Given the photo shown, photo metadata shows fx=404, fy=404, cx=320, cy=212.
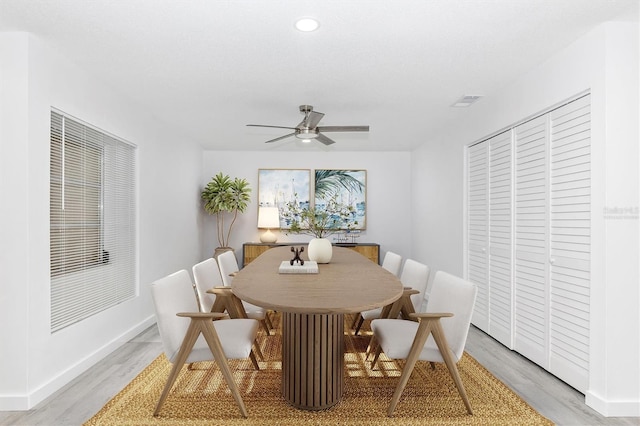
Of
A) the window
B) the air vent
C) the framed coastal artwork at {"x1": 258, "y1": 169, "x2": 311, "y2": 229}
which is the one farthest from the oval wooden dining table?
the framed coastal artwork at {"x1": 258, "y1": 169, "x2": 311, "y2": 229}

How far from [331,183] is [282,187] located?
0.90 metres

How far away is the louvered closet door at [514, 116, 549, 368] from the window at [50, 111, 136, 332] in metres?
3.77

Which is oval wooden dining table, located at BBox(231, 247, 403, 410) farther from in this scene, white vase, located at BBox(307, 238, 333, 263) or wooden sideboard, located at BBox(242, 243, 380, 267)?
wooden sideboard, located at BBox(242, 243, 380, 267)

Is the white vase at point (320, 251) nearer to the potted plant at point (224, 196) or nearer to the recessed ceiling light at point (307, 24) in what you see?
the recessed ceiling light at point (307, 24)

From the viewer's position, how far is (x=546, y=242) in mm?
3242

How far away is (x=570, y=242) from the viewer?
296 centimetres

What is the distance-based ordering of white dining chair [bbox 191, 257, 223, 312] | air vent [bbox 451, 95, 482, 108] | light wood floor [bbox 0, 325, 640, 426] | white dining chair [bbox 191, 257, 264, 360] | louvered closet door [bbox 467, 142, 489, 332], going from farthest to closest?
louvered closet door [bbox 467, 142, 489, 332] < air vent [bbox 451, 95, 482, 108] < white dining chair [bbox 191, 257, 223, 312] < white dining chair [bbox 191, 257, 264, 360] < light wood floor [bbox 0, 325, 640, 426]

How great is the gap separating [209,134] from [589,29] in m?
4.76

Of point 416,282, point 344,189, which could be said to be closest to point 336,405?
point 416,282

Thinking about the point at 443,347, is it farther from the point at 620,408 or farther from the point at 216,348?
the point at 216,348

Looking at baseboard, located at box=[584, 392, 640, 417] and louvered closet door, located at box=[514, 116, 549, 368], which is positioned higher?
louvered closet door, located at box=[514, 116, 549, 368]

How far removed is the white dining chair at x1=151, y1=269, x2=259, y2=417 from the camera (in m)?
2.36

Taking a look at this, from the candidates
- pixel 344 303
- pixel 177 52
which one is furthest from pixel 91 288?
pixel 344 303

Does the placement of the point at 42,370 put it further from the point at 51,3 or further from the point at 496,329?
the point at 496,329
